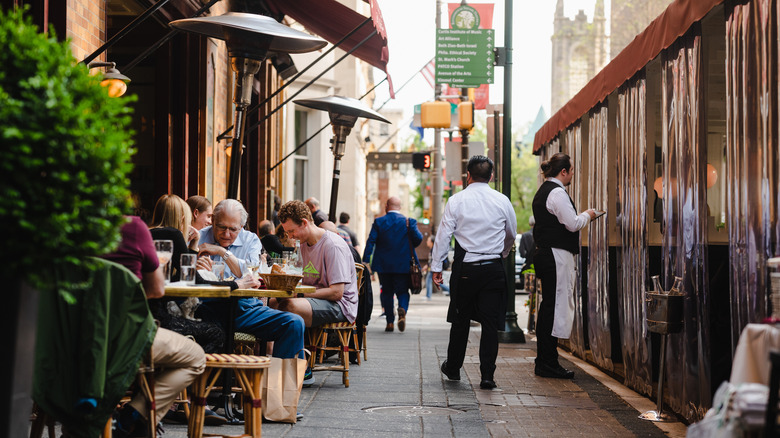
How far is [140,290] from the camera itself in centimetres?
421

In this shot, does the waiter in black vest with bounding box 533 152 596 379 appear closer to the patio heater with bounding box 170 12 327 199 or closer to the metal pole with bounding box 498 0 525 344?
the patio heater with bounding box 170 12 327 199

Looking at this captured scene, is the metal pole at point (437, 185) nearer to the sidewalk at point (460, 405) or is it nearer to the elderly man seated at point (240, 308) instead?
the sidewalk at point (460, 405)

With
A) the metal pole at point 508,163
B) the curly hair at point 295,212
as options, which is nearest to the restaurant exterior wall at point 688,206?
the metal pole at point 508,163

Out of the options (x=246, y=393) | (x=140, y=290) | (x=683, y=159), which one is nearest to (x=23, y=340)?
(x=140, y=290)

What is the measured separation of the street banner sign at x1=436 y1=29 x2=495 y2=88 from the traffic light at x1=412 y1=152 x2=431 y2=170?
7.75 meters

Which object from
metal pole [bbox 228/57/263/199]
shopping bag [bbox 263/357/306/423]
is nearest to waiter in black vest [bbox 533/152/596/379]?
metal pole [bbox 228/57/263/199]

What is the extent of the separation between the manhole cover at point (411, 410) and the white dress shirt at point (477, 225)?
5.38 ft

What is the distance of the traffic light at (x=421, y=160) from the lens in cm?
2422

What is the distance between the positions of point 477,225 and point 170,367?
403 cm

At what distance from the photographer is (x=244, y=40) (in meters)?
8.20

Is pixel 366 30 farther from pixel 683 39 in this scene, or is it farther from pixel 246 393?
pixel 246 393

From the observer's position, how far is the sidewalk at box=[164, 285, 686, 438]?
617 cm

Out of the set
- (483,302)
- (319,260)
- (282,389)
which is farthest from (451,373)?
(282,389)

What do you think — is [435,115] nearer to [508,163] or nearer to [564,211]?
[508,163]
